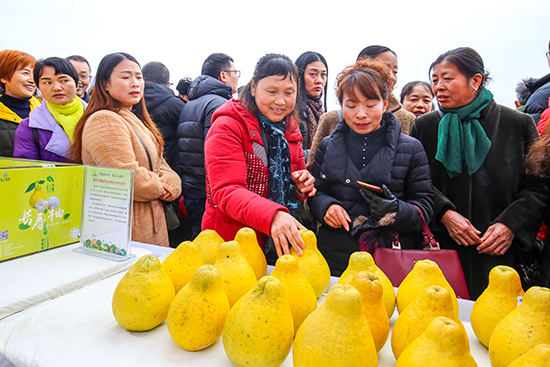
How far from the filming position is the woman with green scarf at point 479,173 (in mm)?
1932

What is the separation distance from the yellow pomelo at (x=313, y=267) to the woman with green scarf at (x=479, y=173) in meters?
1.21

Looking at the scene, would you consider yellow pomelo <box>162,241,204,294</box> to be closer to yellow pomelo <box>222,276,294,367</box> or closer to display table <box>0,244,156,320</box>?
yellow pomelo <box>222,276,294,367</box>

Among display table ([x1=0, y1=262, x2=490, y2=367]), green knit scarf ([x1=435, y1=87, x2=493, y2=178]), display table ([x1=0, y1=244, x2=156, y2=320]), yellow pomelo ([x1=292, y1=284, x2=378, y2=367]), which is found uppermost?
green knit scarf ([x1=435, y1=87, x2=493, y2=178])

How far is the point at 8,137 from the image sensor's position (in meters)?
2.96

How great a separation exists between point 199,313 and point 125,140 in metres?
1.59

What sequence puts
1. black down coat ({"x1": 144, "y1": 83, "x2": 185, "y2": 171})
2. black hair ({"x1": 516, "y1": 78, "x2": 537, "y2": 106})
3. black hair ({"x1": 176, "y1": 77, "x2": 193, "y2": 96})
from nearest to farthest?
black down coat ({"x1": 144, "y1": 83, "x2": 185, "y2": 171}) < black hair ({"x1": 176, "y1": 77, "x2": 193, "y2": 96}) < black hair ({"x1": 516, "y1": 78, "x2": 537, "y2": 106})

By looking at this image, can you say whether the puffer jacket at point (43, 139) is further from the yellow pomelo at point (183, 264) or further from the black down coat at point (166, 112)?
the yellow pomelo at point (183, 264)

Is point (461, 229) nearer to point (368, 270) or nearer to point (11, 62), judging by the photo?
point (368, 270)

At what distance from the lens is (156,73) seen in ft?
11.2

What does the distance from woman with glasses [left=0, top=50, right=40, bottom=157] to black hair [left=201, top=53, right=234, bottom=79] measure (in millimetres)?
1517

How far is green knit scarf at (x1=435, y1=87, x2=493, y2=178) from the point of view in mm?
1978

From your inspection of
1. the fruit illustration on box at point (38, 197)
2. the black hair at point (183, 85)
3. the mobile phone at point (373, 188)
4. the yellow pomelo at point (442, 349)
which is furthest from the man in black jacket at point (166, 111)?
the yellow pomelo at point (442, 349)

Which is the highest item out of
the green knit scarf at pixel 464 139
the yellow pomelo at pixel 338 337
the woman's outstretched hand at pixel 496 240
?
the green knit scarf at pixel 464 139

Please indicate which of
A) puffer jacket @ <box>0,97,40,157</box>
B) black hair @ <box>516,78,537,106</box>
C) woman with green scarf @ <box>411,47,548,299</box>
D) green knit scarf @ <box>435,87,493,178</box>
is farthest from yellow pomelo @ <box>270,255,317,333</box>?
black hair @ <box>516,78,537,106</box>
